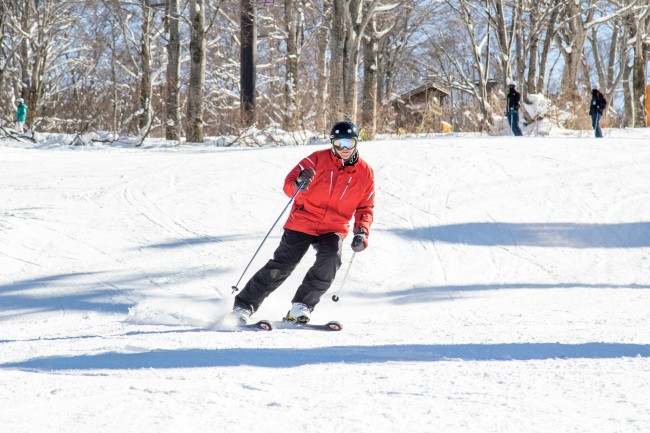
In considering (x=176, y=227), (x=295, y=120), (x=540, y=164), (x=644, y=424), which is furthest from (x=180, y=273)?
(x=295, y=120)

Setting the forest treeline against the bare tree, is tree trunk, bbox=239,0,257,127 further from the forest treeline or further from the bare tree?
the bare tree

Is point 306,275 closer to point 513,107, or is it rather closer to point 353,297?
point 353,297

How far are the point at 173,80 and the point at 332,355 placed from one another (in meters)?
15.5

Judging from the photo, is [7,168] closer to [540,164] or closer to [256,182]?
[256,182]

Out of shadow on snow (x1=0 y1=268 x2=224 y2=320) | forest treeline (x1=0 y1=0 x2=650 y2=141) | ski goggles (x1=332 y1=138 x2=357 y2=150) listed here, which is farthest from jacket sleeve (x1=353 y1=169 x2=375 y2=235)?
forest treeline (x1=0 y1=0 x2=650 y2=141)

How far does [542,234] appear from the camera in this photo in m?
9.13

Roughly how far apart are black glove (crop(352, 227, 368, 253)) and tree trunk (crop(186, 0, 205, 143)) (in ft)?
41.6

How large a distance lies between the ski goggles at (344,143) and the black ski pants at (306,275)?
0.62 metres

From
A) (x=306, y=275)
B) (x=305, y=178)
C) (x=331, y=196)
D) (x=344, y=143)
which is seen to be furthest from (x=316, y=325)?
(x=344, y=143)

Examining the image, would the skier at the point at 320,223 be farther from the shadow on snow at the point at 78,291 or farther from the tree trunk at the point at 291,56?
the tree trunk at the point at 291,56

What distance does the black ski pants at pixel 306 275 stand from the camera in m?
5.29

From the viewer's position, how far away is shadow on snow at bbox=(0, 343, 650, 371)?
3.61 m

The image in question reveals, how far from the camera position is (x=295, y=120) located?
17609 mm

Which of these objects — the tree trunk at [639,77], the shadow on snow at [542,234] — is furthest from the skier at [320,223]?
the tree trunk at [639,77]
